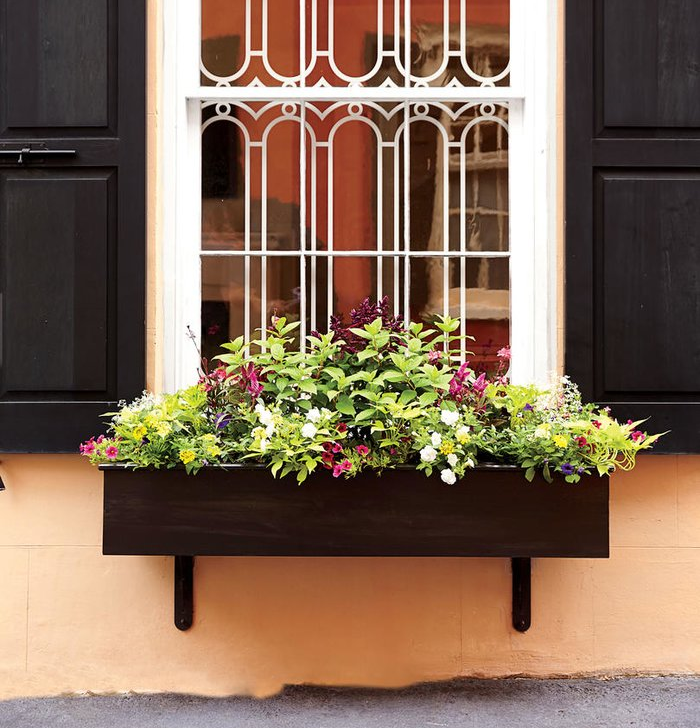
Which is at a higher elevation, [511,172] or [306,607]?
[511,172]

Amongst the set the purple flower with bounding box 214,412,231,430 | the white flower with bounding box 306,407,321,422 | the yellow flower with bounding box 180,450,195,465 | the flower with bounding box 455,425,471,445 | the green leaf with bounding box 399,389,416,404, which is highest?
the green leaf with bounding box 399,389,416,404

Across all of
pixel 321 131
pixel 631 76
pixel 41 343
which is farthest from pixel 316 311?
pixel 631 76

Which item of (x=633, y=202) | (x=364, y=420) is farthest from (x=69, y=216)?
(x=633, y=202)

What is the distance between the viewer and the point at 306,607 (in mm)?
3180

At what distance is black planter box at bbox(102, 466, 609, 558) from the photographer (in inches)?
106

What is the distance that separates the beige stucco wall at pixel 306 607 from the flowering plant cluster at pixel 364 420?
1.46 feet

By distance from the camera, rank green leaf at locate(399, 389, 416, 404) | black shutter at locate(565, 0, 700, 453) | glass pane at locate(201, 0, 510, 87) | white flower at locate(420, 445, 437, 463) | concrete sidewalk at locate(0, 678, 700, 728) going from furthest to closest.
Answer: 1. glass pane at locate(201, 0, 510, 87)
2. black shutter at locate(565, 0, 700, 453)
3. concrete sidewalk at locate(0, 678, 700, 728)
4. green leaf at locate(399, 389, 416, 404)
5. white flower at locate(420, 445, 437, 463)

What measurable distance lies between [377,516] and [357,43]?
1.82 m

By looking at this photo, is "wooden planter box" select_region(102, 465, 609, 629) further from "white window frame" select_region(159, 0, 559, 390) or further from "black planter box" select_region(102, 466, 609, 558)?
"white window frame" select_region(159, 0, 559, 390)

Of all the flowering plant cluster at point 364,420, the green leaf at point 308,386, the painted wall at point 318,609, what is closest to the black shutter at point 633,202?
the flowering plant cluster at point 364,420

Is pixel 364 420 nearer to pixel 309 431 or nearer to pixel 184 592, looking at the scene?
pixel 309 431

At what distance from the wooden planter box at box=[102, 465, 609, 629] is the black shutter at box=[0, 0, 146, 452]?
0.59 m

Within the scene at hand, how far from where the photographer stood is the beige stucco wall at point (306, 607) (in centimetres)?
316

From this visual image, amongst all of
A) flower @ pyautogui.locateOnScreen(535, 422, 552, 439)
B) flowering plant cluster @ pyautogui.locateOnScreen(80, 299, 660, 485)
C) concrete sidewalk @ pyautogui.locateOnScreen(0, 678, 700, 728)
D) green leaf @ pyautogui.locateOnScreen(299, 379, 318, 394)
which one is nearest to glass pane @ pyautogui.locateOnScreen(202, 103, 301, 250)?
flowering plant cluster @ pyautogui.locateOnScreen(80, 299, 660, 485)
